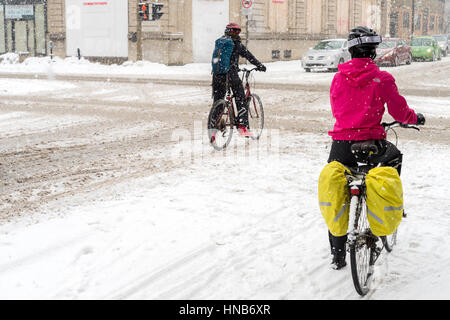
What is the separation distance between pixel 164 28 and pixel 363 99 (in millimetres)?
28323

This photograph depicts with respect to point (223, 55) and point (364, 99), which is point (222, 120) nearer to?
point (223, 55)

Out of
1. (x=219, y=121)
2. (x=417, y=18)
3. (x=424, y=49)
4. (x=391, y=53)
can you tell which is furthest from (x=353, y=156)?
(x=417, y=18)

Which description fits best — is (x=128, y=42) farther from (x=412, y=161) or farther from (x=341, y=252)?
(x=341, y=252)

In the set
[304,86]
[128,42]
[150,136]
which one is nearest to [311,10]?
[128,42]

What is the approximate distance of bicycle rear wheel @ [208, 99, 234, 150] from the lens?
344 inches

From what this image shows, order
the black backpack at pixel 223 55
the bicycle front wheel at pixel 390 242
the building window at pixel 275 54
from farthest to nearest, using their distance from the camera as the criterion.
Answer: the building window at pixel 275 54 → the black backpack at pixel 223 55 → the bicycle front wheel at pixel 390 242

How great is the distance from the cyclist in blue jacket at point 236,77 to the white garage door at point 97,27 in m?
24.3

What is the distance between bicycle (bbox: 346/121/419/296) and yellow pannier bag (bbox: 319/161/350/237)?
45 millimetres

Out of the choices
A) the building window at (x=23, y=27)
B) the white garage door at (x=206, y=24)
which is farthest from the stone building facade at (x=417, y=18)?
the building window at (x=23, y=27)

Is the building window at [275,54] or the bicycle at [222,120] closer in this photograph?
the bicycle at [222,120]

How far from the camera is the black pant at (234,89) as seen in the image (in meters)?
8.87

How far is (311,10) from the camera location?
137 ft

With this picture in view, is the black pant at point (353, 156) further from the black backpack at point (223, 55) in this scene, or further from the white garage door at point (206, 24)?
the white garage door at point (206, 24)

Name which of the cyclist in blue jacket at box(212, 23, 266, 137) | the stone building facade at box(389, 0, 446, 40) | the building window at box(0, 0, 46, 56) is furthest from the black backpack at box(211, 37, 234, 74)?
the stone building facade at box(389, 0, 446, 40)
